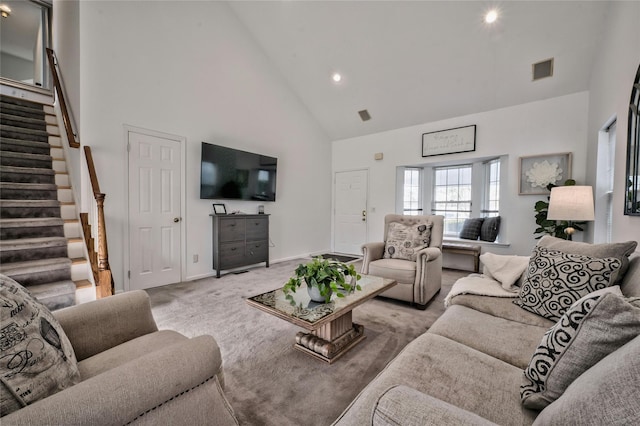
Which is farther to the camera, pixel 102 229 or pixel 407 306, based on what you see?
pixel 407 306

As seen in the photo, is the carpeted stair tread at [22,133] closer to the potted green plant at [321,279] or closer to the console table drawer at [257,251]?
the console table drawer at [257,251]

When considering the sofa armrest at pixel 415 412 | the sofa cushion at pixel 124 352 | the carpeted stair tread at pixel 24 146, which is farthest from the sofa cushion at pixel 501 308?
the carpeted stair tread at pixel 24 146

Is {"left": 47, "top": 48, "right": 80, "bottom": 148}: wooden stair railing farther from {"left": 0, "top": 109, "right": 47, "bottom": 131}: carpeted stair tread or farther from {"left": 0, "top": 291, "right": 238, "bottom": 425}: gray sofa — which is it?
{"left": 0, "top": 291, "right": 238, "bottom": 425}: gray sofa

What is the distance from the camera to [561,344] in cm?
81

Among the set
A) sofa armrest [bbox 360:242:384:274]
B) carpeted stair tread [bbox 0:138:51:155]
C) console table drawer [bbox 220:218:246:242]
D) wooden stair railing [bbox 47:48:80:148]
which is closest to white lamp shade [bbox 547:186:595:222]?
sofa armrest [bbox 360:242:384:274]

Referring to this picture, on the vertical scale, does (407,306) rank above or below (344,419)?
below

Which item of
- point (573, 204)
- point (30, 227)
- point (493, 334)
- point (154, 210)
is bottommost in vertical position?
point (493, 334)

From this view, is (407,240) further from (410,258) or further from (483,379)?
(483,379)

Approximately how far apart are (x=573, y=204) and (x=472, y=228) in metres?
2.08

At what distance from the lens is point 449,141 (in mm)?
4750

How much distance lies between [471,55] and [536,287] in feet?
11.4

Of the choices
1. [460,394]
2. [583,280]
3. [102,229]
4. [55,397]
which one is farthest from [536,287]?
[102,229]

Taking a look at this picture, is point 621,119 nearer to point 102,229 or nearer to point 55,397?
point 55,397

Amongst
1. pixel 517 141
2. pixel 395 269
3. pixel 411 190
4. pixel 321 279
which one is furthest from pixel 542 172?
pixel 321 279
